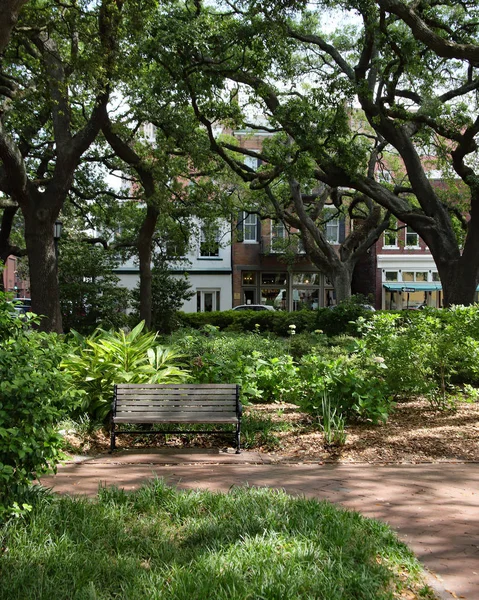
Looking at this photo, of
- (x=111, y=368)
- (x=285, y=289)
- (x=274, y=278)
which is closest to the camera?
(x=111, y=368)

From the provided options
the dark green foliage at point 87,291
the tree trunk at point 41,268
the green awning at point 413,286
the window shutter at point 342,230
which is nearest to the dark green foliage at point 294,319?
the dark green foliage at point 87,291

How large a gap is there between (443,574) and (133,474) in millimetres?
3189

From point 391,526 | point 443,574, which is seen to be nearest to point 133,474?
point 391,526

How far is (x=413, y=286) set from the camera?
43.6m

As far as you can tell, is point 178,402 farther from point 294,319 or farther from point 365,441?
point 294,319

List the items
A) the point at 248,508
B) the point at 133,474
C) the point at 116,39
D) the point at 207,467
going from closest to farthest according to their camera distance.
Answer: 1. the point at 248,508
2. the point at 133,474
3. the point at 207,467
4. the point at 116,39

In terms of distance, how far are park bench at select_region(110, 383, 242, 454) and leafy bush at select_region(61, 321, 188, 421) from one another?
27.0 inches

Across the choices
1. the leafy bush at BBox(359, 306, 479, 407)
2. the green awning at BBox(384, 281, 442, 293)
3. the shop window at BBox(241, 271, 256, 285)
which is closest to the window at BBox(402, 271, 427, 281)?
the green awning at BBox(384, 281, 442, 293)

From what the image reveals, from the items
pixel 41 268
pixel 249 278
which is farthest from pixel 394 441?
pixel 249 278

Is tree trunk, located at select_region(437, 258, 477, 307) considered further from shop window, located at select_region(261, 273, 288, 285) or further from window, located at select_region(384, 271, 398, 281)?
window, located at select_region(384, 271, 398, 281)

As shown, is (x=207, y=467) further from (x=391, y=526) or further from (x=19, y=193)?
(x=19, y=193)

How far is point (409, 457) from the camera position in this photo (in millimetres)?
6941

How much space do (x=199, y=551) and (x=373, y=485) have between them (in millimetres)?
2512

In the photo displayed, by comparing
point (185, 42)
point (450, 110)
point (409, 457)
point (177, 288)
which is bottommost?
point (409, 457)
